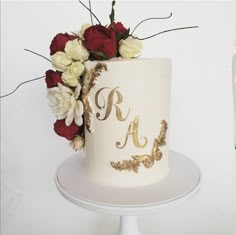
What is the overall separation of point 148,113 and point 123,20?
20.7 inches

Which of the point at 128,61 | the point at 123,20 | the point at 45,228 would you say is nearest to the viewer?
the point at 128,61

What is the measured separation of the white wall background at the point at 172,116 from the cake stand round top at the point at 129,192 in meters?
0.37

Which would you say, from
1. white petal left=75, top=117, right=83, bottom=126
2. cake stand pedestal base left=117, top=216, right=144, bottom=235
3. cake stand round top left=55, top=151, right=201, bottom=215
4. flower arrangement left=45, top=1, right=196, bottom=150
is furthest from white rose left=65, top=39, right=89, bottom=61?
cake stand pedestal base left=117, top=216, right=144, bottom=235

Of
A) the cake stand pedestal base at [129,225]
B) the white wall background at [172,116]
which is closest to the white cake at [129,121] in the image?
the cake stand pedestal base at [129,225]

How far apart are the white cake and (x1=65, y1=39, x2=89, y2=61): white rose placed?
0.07ft

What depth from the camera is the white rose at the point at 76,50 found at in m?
0.60

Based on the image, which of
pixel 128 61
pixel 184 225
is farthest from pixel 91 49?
pixel 184 225

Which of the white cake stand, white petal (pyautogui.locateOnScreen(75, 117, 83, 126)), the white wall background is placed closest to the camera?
the white cake stand

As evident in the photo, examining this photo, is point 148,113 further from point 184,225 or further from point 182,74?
point 184,225

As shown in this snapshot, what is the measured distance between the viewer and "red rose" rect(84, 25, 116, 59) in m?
0.59

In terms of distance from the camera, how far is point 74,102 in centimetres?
63

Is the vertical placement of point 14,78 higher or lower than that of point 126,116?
higher

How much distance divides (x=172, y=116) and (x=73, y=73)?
0.52 metres

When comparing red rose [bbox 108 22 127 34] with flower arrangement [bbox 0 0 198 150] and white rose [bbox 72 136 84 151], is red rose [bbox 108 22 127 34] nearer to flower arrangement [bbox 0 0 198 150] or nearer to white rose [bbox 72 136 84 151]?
flower arrangement [bbox 0 0 198 150]
